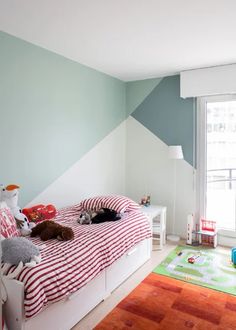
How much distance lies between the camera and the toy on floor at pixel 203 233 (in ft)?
12.2

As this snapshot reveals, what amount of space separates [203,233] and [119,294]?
1.68m

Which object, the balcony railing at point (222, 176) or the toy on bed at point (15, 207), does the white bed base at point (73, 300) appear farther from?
the balcony railing at point (222, 176)

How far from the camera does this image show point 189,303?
7.83 feet

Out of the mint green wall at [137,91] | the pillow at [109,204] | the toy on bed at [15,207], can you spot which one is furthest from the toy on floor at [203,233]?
the toy on bed at [15,207]

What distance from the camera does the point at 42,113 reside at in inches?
119

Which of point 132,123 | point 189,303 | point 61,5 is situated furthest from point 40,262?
point 132,123

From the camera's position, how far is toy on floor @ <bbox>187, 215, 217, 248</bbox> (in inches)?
146

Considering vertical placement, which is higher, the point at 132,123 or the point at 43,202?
the point at 132,123

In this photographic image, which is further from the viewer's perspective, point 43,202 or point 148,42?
point 43,202

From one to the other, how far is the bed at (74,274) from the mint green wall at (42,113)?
2.09 feet

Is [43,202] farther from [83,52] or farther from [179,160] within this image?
[179,160]

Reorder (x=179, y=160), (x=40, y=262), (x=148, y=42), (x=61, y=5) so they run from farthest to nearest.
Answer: (x=179, y=160) < (x=148, y=42) < (x=61, y=5) < (x=40, y=262)

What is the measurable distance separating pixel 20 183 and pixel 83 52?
5.42ft

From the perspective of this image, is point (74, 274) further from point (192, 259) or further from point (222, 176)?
point (222, 176)
